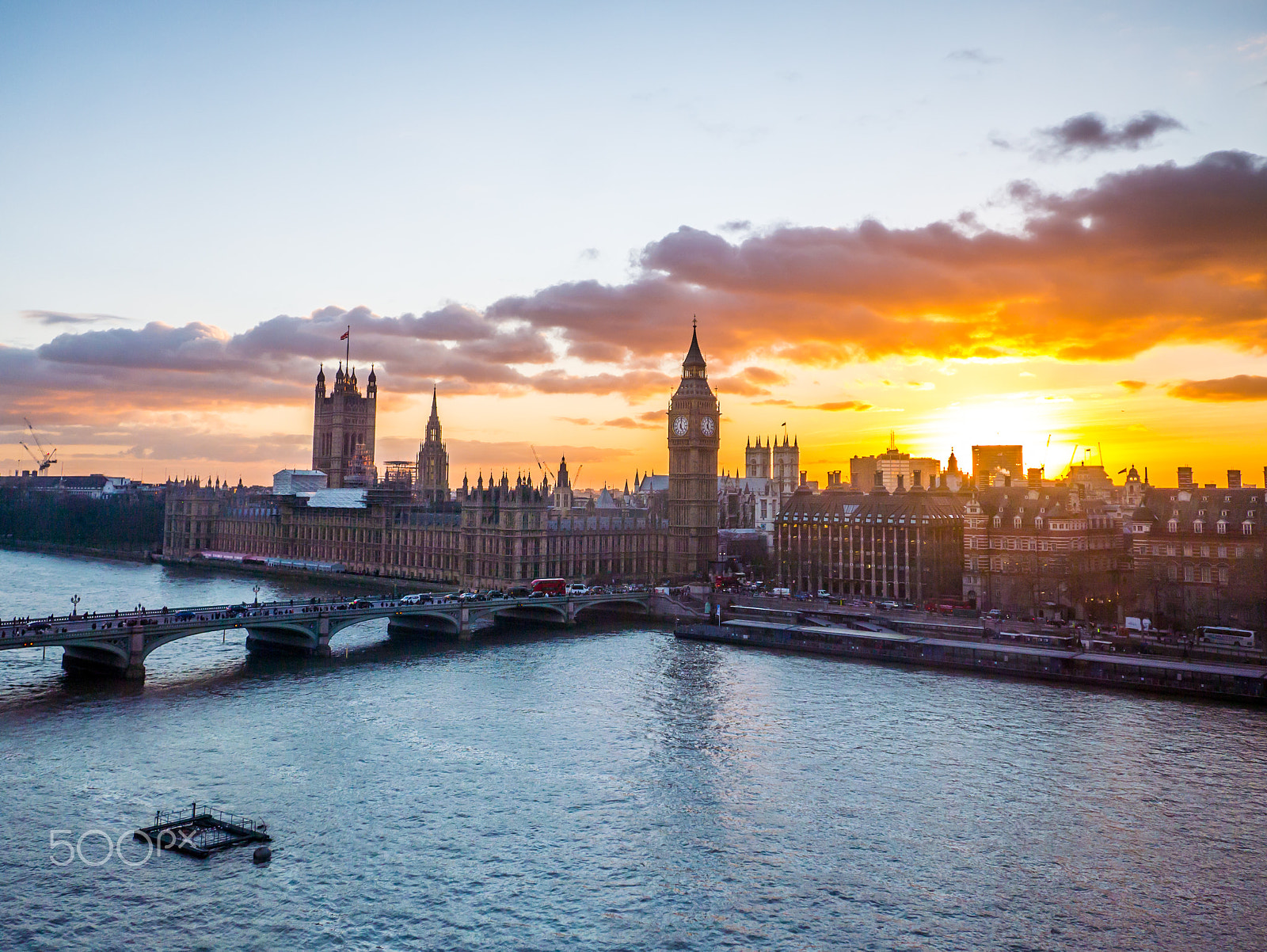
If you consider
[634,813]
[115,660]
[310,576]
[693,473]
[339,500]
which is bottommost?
[634,813]

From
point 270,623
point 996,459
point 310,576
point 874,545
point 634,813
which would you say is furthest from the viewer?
point 996,459

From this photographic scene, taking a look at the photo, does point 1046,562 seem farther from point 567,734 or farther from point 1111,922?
point 1111,922

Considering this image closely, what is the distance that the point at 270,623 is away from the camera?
279 feet

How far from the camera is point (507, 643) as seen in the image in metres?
101

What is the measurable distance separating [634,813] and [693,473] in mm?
110363

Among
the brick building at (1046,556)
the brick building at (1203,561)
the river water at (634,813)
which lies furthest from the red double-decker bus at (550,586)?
the brick building at (1203,561)

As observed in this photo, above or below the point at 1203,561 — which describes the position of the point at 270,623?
below

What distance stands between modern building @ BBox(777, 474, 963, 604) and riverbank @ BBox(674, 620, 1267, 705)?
88.3ft

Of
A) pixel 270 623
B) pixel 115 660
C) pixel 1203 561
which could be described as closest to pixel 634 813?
pixel 270 623

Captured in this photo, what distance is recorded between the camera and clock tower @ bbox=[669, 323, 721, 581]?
155625 mm

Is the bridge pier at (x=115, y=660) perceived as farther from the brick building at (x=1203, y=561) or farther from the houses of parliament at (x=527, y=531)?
the brick building at (x=1203, y=561)

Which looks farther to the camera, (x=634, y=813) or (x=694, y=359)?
(x=694, y=359)

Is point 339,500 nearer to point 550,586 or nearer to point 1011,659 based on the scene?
point 550,586

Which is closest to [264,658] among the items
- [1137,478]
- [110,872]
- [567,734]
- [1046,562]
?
[567,734]
